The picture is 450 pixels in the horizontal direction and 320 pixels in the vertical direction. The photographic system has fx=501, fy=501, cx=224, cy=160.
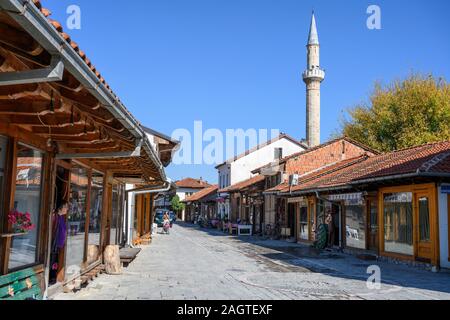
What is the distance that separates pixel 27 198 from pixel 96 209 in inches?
192

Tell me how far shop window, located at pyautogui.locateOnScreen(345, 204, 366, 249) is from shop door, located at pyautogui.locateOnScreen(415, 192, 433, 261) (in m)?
3.93

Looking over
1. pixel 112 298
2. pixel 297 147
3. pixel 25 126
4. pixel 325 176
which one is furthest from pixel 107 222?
pixel 297 147

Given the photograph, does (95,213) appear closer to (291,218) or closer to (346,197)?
(346,197)

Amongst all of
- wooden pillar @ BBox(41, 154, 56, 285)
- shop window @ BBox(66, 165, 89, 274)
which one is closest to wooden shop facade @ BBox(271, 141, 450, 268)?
shop window @ BBox(66, 165, 89, 274)

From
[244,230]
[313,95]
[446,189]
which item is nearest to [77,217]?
[446,189]

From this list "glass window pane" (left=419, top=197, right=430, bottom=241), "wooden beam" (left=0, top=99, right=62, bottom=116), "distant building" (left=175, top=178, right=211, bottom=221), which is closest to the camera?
"wooden beam" (left=0, top=99, right=62, bottom=116)

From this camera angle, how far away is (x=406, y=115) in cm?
3572

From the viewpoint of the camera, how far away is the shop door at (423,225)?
1387 centimetres

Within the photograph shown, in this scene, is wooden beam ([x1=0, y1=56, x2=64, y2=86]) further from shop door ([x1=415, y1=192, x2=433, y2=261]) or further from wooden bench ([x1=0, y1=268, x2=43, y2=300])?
shop door ([x1=415, y1=192, x2=433, y2=261])

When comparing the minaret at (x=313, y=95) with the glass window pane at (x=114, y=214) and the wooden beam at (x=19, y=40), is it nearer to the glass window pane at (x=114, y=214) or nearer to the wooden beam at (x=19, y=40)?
the glass window pane at (x=114, y=214)

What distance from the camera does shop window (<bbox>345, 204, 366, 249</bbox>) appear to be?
61.1ft

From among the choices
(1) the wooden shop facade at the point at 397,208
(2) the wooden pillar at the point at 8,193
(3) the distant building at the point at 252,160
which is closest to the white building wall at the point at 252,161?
(3) the distant building at the point at 252,160

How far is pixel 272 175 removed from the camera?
32938mm

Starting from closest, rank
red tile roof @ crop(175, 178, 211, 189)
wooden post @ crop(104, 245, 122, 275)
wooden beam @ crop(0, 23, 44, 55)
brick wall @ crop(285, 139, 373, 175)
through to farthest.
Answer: wooden beam @ crop(0, 23, 44, 55) < wooden post @ crop(104, 245, 122, 275) < brick wall @ crop(285, 139, 373, 175) < red tile roof @ crop(175, 178, 211, 189)
